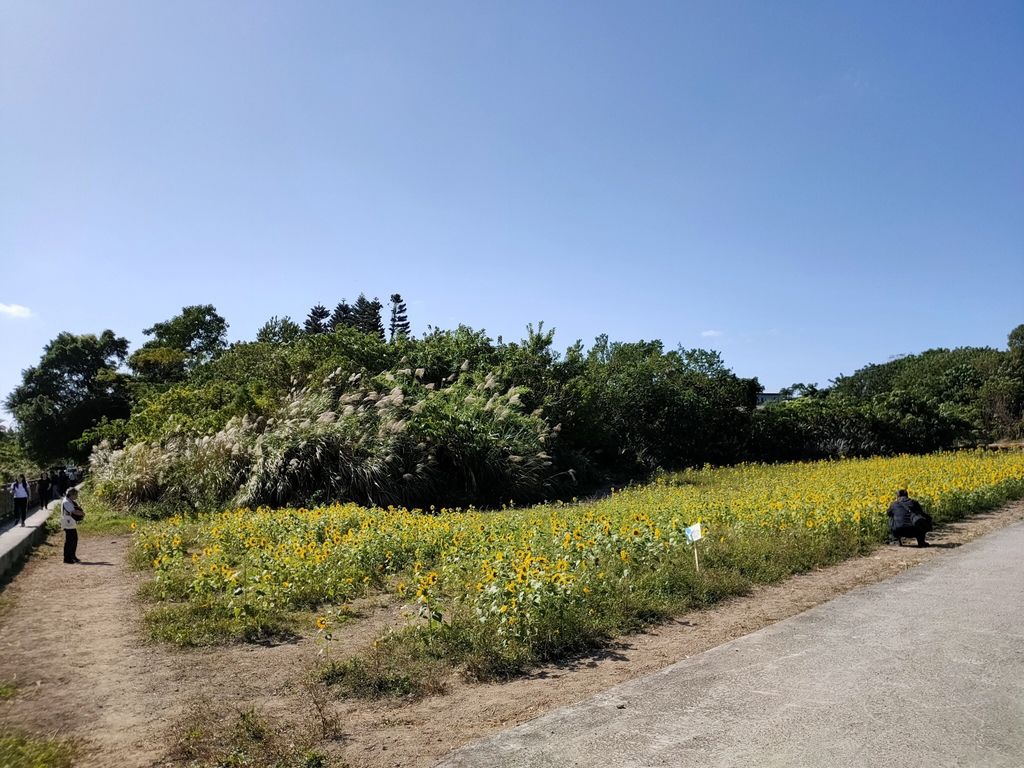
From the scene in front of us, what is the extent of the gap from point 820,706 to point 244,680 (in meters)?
4.21

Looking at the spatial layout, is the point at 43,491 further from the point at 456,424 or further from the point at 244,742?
the point at 244,742

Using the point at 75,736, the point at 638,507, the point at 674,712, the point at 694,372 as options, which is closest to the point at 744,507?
the point at 638,507

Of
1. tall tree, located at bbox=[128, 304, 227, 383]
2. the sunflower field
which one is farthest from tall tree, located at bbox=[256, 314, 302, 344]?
the sunflower field

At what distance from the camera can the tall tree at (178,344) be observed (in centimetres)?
5050

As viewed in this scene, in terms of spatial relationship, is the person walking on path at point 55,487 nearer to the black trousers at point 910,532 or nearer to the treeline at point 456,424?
the treeline at point 456,424

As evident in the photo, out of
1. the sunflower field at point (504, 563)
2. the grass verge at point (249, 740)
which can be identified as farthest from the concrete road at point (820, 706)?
the sunflower field at point (504, 563)

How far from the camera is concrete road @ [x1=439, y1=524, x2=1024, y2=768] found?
3.71 metres

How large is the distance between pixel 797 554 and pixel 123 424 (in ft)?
74.6

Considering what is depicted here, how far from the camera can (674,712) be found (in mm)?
4297

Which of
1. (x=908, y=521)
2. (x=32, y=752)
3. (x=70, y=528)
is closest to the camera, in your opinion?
(x=32, y=752)

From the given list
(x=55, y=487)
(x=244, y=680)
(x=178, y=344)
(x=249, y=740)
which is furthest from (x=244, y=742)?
(x=178, y=344)

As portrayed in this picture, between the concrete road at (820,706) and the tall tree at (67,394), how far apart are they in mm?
50783

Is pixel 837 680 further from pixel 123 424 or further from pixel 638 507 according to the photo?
pixel 123 424

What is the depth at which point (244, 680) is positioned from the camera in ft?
17.6
